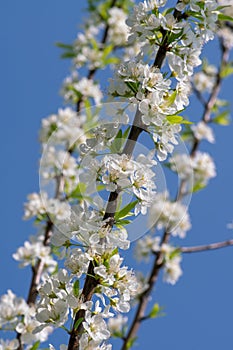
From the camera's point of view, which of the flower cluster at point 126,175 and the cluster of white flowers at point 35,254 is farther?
the cluster of white flowers at point 35,254

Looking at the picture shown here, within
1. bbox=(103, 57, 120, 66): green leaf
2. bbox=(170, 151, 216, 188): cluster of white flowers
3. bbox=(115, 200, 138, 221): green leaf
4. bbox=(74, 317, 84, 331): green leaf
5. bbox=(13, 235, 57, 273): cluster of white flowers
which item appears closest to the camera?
bbox=(74, 317, 84, 331): green leaf

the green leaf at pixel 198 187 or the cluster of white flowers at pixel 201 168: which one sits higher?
the cluster of white flowers at pixel 201 168

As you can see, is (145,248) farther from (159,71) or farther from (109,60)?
(159,71)

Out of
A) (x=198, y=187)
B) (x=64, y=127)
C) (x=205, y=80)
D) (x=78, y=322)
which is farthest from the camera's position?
(x=205, y=80)

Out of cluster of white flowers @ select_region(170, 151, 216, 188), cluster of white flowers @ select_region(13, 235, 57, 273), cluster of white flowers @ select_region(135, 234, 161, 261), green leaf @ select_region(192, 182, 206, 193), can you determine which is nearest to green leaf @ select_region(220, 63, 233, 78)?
cluster of white flowers @ select_region(170, 151, 216, 188)

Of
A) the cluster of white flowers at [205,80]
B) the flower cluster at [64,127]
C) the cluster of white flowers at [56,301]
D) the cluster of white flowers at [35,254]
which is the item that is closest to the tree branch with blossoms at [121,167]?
the cluster of white flowers at [56,301]

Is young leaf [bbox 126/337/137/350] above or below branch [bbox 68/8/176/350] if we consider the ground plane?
above

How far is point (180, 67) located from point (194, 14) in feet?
0.81

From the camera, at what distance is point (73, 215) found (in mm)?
1813

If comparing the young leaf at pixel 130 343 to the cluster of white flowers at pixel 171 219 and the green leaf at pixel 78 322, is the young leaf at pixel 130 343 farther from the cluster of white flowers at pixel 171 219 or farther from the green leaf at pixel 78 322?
the green leaf at pixel 78 322

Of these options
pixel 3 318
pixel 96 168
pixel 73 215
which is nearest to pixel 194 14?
pixel 96 168

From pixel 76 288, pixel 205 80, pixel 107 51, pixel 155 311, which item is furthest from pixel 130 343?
pixel 205 80

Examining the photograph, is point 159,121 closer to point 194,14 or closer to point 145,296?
point 194,14

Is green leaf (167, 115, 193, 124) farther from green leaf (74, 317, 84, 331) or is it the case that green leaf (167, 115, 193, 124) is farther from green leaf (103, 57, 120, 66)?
green leaf (103, 57, 120, 66)
